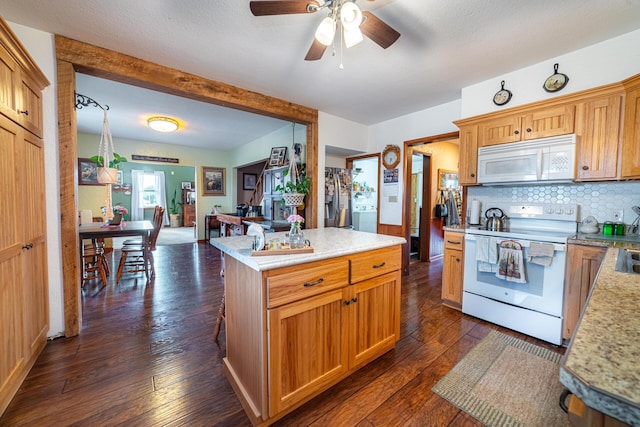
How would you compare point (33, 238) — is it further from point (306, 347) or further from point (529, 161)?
point (529, 161)

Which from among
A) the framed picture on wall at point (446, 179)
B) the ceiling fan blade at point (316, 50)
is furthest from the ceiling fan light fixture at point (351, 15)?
the framed picture on wall at point (446, 179)

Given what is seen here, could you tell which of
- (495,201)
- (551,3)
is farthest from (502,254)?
(551,3)

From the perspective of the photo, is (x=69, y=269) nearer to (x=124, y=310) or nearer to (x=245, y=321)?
(x=124, y=310)

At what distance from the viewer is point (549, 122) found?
2.31 metres

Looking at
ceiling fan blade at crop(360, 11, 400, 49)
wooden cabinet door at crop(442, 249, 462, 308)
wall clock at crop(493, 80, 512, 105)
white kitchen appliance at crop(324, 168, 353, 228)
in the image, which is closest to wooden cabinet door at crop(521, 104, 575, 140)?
wall clock at crop(493, 80, 512, 105)

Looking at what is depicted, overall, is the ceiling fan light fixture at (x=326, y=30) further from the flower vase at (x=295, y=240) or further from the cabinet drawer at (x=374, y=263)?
the cabinet drawer at (x=374, y=263)

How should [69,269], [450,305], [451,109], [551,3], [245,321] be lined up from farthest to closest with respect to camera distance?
[451,109], [450,305], [69,269], [551,3], [245,321]

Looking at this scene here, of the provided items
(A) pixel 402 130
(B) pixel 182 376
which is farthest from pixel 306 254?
(A) pixel 402 130

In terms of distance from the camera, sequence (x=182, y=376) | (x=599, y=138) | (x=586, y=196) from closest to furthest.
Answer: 1. (x=182, y=376)
2. (x=599, y=138)
3. (x=586, y=196)

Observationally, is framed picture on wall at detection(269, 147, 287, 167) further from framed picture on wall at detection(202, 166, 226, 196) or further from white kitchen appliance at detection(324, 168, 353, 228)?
framed picture on wall at detection(202, 166, 226, 196)

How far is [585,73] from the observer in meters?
2.22

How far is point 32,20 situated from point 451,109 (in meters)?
4.21

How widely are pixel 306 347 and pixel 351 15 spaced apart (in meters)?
1.91

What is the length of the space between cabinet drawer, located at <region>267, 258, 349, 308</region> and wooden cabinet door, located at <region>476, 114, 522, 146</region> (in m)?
2.21
